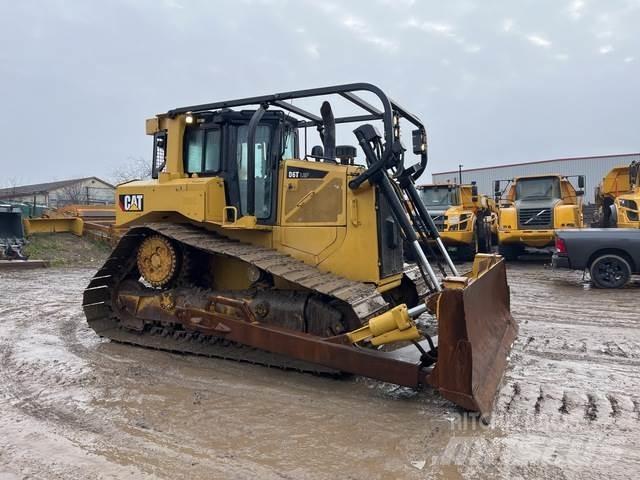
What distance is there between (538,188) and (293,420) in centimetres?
1332

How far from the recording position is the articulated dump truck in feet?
15.0

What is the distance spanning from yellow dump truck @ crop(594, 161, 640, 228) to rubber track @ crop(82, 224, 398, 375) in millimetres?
9870

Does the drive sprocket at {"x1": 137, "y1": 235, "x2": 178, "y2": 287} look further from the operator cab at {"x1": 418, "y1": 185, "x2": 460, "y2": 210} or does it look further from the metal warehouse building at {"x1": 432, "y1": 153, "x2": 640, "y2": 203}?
the metal warehouse building at {"x1": 432, "y1": 153, "x2": 640, "y2": 203}

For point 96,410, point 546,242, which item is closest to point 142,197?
point 96,410

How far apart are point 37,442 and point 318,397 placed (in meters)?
2.03

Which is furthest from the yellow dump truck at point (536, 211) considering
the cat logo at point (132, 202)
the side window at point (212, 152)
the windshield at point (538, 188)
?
the cat logo at point (132, 202)

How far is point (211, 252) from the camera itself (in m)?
5.14

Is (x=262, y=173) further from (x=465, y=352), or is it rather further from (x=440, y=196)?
(x=440, y=196)

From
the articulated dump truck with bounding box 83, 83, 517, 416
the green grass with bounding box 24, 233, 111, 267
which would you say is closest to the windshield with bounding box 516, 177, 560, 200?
the articulated dump truck with bounding box 83, 83, 517, 416

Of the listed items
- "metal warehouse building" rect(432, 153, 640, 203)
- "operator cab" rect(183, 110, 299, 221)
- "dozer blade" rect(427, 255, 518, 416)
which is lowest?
"dozer blade" rect(427, 255, 518, 416)

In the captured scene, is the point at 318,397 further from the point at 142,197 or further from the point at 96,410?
the point at 142,197

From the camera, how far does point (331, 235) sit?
529cm

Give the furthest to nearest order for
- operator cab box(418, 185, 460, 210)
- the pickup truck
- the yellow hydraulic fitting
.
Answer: operator cab box(418, 185, 460, 210) → the pickup truck → the yellow hydraulic fitting

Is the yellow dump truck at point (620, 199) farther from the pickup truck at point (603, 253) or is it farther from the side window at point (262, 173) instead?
the side window at point (262, 173)
